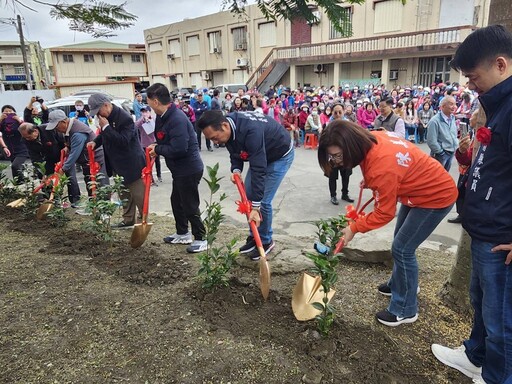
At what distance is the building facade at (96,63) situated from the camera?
1524 inches

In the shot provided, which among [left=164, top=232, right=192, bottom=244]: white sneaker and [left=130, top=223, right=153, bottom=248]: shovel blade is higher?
[left=130, top=223, right=153, bottom=248]: shovel blade

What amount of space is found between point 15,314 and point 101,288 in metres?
0.60

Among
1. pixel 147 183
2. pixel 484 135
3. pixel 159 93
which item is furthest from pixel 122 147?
pixel 484 135

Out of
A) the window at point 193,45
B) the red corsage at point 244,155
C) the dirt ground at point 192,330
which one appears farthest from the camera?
the window at point 193,45

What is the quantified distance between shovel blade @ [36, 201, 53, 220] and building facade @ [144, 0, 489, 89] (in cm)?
1129

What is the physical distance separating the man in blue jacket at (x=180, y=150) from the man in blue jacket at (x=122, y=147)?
2.08 ft

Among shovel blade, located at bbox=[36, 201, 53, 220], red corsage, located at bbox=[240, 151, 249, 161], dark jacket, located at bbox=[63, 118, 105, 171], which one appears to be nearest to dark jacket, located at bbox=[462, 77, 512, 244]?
red corsage, located at bbox=[240, 151, 249, 161]

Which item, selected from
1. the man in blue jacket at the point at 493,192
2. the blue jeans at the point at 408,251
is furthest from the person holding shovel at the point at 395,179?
the man in blue jacket at the point at 493,192

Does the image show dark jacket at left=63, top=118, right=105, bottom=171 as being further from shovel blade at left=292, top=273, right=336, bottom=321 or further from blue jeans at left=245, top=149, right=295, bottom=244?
shovel blade at left=292, top=273, right=336, bottom=321

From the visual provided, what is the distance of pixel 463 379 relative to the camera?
2180 millimetres

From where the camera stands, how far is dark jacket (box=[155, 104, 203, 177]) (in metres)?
3.84

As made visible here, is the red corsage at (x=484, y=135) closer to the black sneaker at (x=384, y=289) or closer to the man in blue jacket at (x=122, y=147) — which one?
the black sneaker at (x=384, y=289)

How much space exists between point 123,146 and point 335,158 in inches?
119

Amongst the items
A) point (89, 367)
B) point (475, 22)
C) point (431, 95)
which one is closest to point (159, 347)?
point (89, 367)
